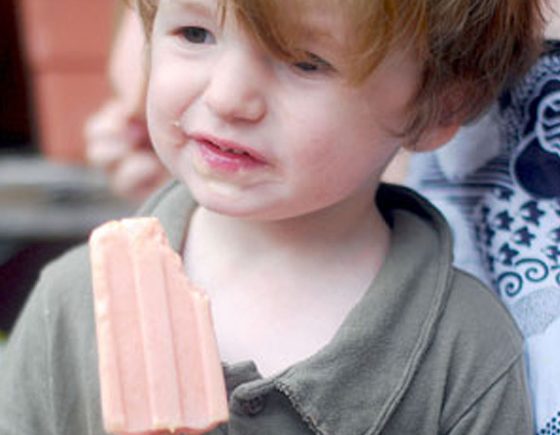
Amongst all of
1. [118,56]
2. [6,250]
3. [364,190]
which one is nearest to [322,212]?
[364,190]

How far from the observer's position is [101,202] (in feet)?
11.6

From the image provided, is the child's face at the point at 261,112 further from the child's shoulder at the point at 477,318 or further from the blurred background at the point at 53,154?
the blurred background at the point at 53,154

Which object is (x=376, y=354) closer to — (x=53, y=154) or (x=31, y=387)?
(x=31, y=387)

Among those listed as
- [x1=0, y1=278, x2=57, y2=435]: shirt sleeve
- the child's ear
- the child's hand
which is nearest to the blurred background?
the child's hand

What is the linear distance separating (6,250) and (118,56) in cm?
187

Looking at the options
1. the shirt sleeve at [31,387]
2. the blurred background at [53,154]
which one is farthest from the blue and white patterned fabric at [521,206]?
the blurred background at [53,154]

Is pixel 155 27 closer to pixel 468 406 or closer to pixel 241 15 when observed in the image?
pixel 241 15

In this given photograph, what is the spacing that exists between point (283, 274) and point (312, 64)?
23 centimetres

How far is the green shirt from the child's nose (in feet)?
0.69

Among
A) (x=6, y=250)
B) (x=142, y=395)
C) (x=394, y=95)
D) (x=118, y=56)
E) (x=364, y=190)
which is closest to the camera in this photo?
(x=142, y=395)

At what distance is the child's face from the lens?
38.0 inches

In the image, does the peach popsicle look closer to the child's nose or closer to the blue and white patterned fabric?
the child's nose

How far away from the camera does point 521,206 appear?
46.1 inches

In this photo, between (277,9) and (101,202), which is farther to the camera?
(101,202)
